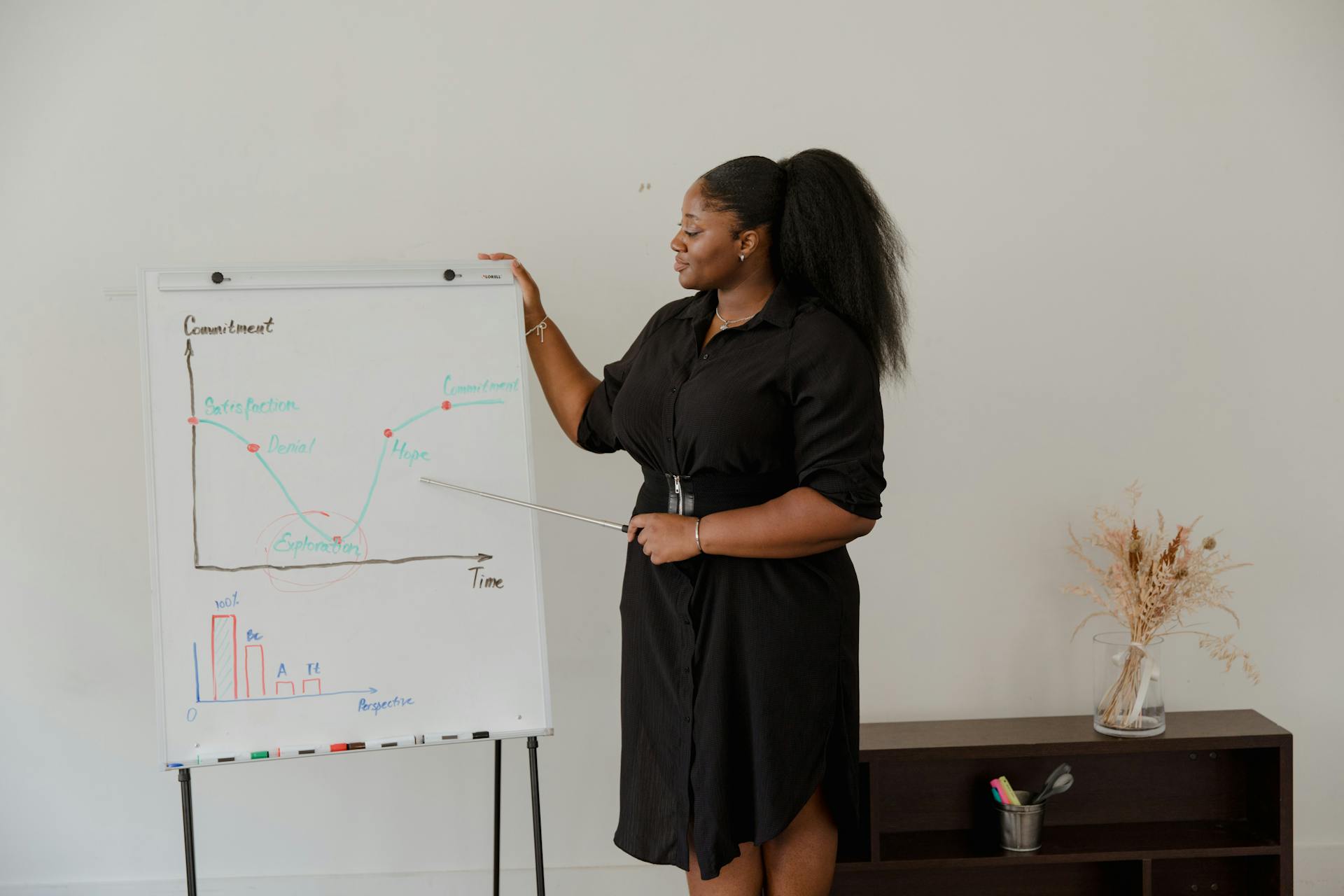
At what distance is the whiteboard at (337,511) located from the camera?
1767 millimetres

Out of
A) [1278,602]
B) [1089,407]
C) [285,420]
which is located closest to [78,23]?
[285,420]

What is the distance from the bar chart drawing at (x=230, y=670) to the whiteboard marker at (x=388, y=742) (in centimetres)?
16

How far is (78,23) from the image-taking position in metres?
2.28

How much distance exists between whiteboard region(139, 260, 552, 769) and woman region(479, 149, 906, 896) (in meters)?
0.27

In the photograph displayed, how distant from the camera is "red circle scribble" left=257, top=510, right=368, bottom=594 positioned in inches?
70.3

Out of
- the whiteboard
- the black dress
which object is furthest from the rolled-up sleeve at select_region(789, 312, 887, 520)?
the whiteboard

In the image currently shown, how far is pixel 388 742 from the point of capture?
5.93 ft

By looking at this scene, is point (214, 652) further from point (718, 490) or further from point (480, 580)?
point (718, 490)

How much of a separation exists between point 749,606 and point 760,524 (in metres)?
0.14

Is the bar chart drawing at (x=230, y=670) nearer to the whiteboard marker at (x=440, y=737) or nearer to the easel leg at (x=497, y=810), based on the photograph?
the whiteboard marker at (x=440, y=737)

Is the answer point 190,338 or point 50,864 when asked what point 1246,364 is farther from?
point 50,864

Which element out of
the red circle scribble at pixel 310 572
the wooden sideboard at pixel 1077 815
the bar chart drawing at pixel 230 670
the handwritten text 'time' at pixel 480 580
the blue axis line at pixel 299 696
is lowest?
the wooden sideboard at pixel 1077 815

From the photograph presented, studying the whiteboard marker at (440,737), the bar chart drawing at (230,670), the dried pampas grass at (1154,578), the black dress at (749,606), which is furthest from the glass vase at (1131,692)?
the bar chart drawing at (230,670)

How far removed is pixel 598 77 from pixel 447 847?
177 centimetres
